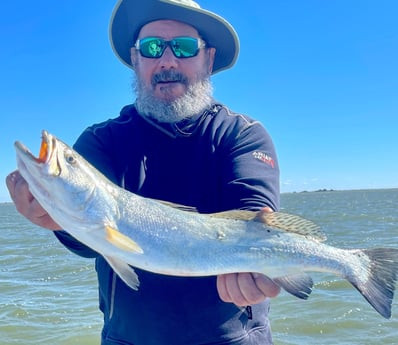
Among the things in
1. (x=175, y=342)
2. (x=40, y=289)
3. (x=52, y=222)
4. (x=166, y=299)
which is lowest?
(x=40, y=289)

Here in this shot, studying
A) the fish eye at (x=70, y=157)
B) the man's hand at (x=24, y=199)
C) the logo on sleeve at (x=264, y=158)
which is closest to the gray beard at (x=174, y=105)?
the logo on sleeve at (x=264, y=158)

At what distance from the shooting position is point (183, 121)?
12.9ft

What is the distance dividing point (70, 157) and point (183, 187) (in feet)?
3.05

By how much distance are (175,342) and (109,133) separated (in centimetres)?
158

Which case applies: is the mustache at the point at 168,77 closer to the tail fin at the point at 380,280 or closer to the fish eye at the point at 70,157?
the fish eye at the point at 70,157

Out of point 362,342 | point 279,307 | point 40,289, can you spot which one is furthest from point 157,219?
point 40,289

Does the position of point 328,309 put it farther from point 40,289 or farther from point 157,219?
point 157,219

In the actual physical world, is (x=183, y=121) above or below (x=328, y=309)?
above

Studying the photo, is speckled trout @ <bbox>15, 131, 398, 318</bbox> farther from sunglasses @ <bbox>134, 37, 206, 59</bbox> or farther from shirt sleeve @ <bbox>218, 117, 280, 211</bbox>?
sunglasses @ <bbox>134, 37, 206, 59</bbox>

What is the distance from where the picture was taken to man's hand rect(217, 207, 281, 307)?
9.78 feet

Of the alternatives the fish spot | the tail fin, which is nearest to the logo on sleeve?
the fish spot

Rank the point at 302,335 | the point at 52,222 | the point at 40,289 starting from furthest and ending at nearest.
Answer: the point at 40,289 → the point at 302,335 → the point at 52,222

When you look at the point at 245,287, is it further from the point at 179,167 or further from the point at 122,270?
the point at 179,167

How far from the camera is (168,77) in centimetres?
402
